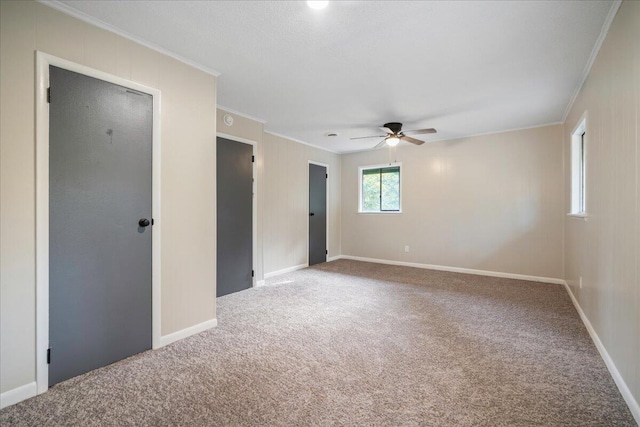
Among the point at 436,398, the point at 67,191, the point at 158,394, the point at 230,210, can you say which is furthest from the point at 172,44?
the point at 436,398

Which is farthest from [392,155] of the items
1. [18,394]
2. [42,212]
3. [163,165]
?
[18,394]

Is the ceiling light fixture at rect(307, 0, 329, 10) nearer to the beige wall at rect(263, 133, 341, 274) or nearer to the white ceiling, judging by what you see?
the white ceiling

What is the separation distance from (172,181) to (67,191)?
72cm

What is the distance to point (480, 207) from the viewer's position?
17.1 ft

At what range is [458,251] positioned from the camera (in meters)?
5.44

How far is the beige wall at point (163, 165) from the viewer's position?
174 cm

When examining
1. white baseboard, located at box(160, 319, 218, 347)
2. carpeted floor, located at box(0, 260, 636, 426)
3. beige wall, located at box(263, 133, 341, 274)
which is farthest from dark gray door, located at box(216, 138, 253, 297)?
white baseboard, located at box(160, 319, 218, 347)

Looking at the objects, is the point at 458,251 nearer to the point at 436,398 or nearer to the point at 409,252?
the point at 409,252

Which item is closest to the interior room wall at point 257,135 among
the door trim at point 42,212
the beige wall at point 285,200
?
the beige wall at point 285,200

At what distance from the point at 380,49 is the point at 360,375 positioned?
8.31ft

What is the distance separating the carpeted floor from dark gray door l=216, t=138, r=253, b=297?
2.41 ft

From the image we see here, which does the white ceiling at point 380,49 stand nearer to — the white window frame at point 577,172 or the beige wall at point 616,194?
the beige wall at point 616,194

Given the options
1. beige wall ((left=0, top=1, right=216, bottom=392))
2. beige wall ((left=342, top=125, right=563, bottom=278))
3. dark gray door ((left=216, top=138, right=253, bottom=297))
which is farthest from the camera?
beige wall ((left=342, top=125, right=563, bottom=278))

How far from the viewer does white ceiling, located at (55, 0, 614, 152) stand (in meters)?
1.96
